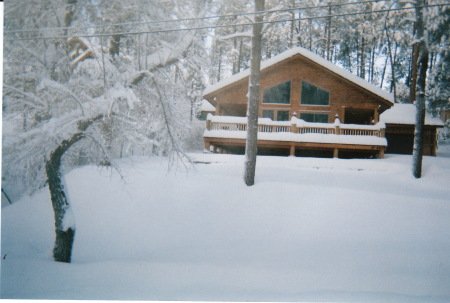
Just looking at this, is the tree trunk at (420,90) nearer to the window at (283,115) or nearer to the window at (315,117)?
the window at (315,117)

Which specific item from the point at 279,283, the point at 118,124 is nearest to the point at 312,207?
the point at 279,283

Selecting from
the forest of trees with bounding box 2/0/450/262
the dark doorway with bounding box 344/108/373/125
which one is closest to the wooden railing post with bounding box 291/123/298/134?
the dark doorway with bounding box 344/108/373/125

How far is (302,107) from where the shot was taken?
10.7 meters

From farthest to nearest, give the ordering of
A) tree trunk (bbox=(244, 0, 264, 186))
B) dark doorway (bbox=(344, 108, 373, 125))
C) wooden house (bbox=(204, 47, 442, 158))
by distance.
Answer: dark doorway (bbox=(344, 108, 373, 125)) → wooden house (bbox=(204, 47, 442, 158)) → tree trunk (bbox=(244, 0, 264, 186))

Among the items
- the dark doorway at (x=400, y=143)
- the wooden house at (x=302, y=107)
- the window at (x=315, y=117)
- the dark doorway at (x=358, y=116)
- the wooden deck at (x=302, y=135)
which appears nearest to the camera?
the wooden deck at (x=302, y=135)

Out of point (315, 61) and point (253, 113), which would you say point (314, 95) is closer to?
point (315, 61)

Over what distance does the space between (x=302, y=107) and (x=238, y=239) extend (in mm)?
7368

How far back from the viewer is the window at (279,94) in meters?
10.7

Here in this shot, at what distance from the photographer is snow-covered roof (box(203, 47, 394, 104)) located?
32.5 feet

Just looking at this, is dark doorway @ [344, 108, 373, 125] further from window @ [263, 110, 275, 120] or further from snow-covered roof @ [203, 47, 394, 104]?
window @ [263, 110, 275, 120]

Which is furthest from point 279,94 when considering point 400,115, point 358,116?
point 400,115

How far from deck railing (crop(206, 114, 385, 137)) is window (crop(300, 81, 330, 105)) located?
153 cm

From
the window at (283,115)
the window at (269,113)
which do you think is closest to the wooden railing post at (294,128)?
the window at (283,115)

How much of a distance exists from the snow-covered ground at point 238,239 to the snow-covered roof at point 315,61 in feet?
14.4
